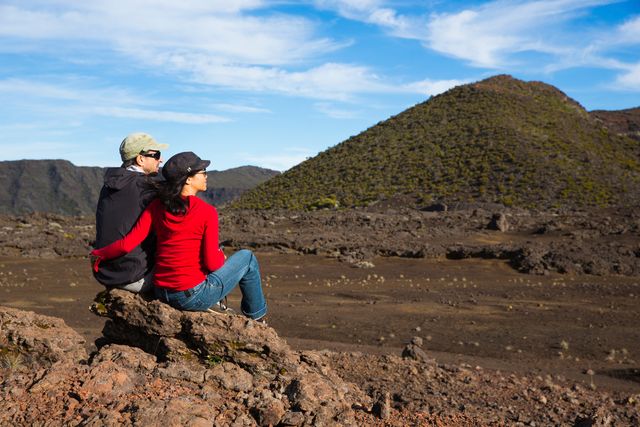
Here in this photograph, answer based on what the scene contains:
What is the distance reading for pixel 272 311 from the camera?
1461 cm

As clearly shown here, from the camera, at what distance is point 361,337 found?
12289mm

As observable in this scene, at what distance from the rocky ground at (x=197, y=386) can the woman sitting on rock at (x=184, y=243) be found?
0.20m

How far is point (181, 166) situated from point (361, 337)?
7.83 meters

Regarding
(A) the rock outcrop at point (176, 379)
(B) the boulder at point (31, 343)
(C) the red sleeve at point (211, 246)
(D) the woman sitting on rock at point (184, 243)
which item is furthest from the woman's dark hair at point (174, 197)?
(B) the boulder at point (31, 343)

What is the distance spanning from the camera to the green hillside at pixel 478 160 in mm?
49344

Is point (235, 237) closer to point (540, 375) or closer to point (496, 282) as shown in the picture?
point (496, 282)

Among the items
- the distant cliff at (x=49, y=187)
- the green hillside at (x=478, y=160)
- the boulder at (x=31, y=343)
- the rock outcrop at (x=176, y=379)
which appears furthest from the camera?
the distant cliff at (x=49, y=187)

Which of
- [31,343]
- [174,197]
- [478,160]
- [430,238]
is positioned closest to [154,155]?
[174,197]

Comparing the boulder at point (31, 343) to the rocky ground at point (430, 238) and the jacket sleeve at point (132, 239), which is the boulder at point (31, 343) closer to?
the jacket sleeve at point (132, 239)

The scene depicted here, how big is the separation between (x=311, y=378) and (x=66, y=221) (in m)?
37.2

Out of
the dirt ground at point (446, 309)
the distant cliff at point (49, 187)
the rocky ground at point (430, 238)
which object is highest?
the distant cliff at point (49, 187)

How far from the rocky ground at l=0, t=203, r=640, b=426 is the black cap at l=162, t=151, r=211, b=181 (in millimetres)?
1043

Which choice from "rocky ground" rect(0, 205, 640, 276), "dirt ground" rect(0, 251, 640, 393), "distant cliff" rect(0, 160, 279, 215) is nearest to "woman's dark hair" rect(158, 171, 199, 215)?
"dirt ground" rect(0, 251, 640, 393)

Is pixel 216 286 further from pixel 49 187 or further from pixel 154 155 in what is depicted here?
pixel 49 187
